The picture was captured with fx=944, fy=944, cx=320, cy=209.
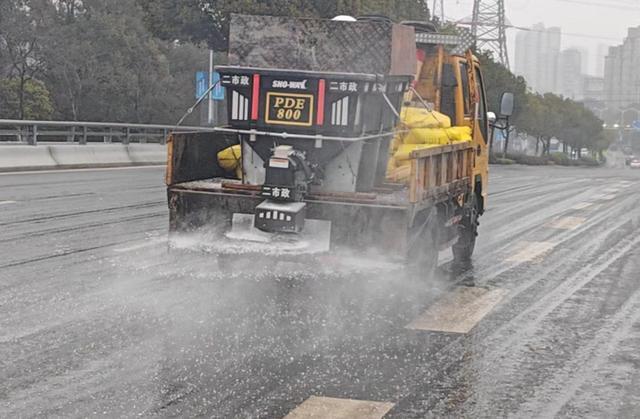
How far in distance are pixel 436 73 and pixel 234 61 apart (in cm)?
261

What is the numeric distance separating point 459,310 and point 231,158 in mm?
2937

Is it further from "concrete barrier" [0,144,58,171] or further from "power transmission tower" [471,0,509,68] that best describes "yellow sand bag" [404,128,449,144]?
"power transmission tower" [471,0,509,68]

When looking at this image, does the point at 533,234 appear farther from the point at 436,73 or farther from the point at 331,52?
the point at 331,52

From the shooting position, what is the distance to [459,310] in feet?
26.1

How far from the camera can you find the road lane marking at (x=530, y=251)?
1104 centimetres


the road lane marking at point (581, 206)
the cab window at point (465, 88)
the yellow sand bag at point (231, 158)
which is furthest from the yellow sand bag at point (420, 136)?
the road lane marking at point (581, 206)

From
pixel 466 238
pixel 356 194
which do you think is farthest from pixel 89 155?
pixel 356 194

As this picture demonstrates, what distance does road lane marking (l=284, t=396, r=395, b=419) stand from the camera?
500 cm

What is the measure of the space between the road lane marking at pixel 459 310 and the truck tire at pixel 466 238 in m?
1.85

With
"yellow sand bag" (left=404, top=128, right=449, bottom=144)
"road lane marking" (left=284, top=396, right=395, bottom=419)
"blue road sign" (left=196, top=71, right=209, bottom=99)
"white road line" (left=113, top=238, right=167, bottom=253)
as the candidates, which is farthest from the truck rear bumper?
"blue road sign" (left=196, top=71, right=209, bottom=99)

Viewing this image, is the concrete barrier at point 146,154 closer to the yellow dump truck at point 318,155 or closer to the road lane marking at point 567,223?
the road lane marking at point 567,223

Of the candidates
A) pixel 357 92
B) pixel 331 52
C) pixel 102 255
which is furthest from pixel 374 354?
pixel 102 255

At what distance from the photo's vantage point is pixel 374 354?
6344 millimetres

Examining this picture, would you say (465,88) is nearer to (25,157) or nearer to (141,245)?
(141,245)
